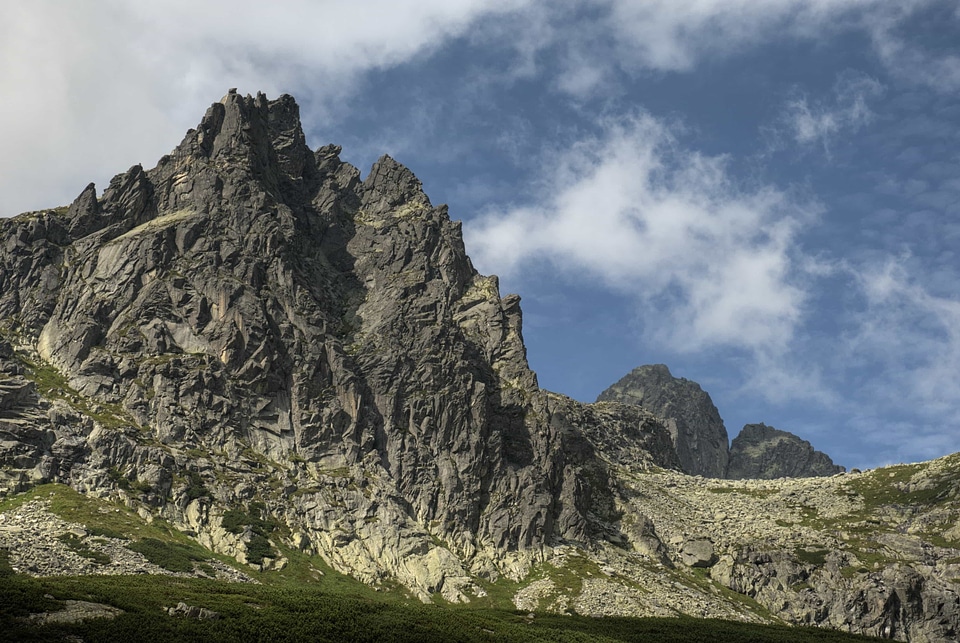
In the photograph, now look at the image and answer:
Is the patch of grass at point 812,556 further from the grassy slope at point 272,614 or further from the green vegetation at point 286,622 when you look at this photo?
the green vegetation at point 286,622

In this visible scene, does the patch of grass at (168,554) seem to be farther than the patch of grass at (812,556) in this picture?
No

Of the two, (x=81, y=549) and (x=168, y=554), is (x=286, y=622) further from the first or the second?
(x=81, y=549)

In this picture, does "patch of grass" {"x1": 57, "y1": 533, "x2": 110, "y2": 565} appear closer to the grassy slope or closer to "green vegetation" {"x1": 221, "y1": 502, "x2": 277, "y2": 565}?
the grassy slope

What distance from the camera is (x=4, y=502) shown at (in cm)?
14575

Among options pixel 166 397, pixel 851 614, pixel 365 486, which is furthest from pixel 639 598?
pixel 166 397

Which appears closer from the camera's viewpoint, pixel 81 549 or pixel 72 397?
pixel 81 549

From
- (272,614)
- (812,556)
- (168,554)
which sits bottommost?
(272,614)

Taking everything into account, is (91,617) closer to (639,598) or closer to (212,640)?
(212,640)

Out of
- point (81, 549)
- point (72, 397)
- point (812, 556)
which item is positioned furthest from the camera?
point (812, 556)

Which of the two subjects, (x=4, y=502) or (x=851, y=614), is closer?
(x=4, y=502)

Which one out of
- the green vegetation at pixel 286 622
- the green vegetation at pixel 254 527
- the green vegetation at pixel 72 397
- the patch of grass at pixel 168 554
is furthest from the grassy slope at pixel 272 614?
the green vegetation at pixel 72 397

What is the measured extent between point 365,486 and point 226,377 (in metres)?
40.5

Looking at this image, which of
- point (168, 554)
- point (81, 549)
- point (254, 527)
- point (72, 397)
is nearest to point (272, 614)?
point (168, 554)

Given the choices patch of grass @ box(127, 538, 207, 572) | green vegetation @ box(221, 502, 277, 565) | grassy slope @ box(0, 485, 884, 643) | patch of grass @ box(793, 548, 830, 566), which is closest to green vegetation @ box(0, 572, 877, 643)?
grassy slope @ box(0, 485, 884, 643)
